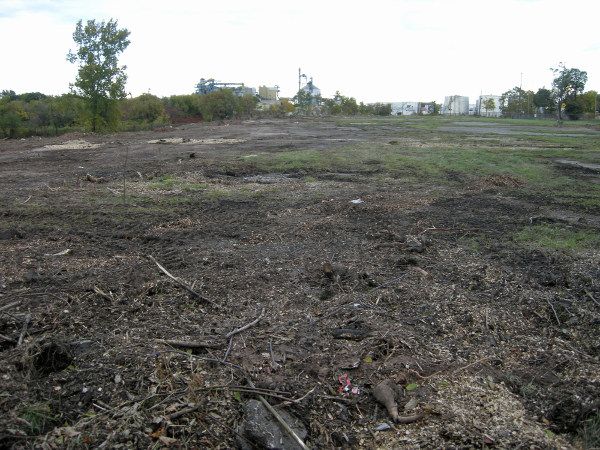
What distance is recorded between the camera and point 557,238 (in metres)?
6.27

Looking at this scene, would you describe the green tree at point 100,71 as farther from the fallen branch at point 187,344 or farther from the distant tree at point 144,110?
the fallen branch at point 187,344

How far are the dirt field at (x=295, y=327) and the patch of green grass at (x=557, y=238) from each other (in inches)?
8.5

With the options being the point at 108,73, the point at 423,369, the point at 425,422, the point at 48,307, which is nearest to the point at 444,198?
the point at 423,369

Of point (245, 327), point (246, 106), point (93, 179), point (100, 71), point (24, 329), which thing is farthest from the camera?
point (246, 106)

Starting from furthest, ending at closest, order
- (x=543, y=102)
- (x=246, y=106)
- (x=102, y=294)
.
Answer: (x=246, y=106) → (x=543, y=102) → (x=102, y=294)

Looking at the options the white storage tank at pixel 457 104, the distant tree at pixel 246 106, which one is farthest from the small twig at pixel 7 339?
the white storage tank at pixel 457 104

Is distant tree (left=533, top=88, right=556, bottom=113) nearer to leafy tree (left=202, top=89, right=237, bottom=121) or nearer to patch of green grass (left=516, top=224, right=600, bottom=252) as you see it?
leafy tree (left=202, top=89, right=237, bottom=121)

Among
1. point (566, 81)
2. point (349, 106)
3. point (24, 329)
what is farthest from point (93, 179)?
point (349, 106)

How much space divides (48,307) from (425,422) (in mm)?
3264

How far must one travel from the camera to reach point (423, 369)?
11.0 ft

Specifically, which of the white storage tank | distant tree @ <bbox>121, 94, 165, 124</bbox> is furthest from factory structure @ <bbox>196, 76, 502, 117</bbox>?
distant tree @ <bbox>121, 94, 165, 124</bbox>

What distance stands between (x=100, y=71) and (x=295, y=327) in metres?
33.5

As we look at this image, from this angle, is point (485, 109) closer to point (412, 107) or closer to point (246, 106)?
point (412, 107)

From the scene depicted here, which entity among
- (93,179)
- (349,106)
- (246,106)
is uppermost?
(349,106)
